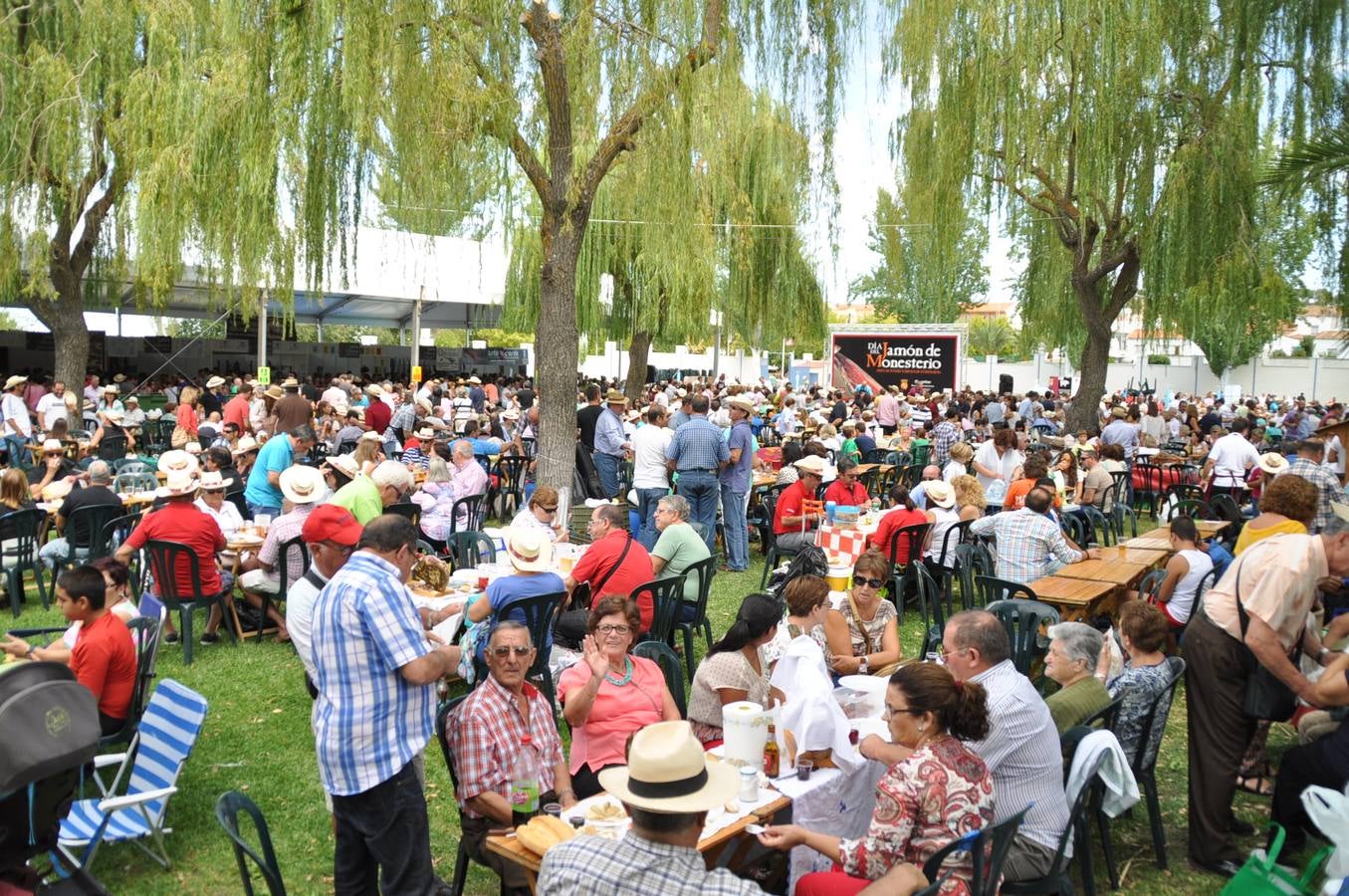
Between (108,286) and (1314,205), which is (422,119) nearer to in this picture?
(1314,205)

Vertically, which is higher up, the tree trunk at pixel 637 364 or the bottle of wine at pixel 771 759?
the tree trunk at pixel 637 364

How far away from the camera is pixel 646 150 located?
31.1 ft

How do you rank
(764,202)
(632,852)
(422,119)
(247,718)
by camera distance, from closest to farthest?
1. (632,852)
2. (247,718)
3. (422,119)
4. (764,202)

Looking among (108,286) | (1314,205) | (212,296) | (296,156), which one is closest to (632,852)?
(296,156)

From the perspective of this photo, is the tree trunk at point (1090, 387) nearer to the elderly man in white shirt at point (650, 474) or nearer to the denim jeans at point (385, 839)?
the elderly man in white shirt at point (650, 474)

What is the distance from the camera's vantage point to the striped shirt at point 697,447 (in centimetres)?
1007

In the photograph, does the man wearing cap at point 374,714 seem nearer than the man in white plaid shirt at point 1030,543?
Yes

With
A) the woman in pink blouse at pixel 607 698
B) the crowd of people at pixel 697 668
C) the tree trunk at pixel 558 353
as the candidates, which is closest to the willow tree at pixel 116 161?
the tree trunk at pixel 558 353

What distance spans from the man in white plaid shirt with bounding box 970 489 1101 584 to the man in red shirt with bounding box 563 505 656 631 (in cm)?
271

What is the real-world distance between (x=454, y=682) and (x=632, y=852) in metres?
4.41

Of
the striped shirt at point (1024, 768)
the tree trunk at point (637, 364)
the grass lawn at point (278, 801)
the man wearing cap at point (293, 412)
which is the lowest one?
the grass lawn at point (278, 801)

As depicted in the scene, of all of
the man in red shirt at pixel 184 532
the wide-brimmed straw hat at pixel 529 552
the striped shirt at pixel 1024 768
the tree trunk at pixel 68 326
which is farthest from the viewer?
the tree trunk at pixel 68 326

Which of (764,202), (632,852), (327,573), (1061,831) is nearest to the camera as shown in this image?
(632,852)

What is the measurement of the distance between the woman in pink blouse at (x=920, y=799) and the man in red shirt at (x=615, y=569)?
3.04 m
